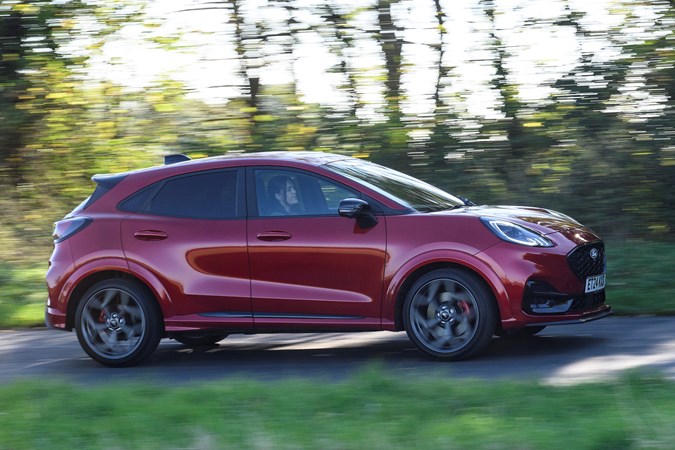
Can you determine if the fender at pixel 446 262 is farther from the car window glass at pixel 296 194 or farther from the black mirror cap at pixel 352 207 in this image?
the car window glass at pixel 296 194

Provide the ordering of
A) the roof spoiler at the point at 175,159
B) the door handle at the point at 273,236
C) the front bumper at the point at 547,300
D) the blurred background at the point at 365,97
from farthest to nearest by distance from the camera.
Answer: the blurred background at the point at 365,97, the roof spoiler at the point at 175,159, the door handle at the point at 273,236, the front bumper at the point at 547,300

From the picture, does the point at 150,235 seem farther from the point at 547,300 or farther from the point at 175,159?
the point at 547,300

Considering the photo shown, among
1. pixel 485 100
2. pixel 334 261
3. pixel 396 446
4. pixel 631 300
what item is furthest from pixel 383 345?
pixel 485 100

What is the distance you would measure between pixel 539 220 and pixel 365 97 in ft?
24.0

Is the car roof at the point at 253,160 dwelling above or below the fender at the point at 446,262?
above

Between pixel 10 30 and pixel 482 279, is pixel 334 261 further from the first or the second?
pixel 10 30

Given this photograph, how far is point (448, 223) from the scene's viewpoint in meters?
7.89

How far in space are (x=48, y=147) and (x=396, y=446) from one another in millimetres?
13245

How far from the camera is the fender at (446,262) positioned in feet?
25.3

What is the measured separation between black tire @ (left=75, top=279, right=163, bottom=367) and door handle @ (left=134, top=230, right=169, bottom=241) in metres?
0.38

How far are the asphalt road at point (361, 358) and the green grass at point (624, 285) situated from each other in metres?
0.60

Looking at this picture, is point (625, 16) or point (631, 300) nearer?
point (631, 300)

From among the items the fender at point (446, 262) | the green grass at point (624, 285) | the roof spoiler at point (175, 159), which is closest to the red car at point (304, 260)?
the fender at point (446, 262)

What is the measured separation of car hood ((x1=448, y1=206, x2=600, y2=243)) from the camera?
7977 millimetres
